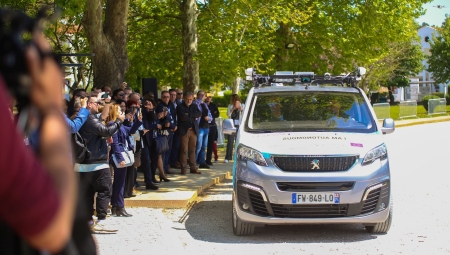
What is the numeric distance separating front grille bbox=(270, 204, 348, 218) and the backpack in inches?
91.5

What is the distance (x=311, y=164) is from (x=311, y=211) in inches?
21.2

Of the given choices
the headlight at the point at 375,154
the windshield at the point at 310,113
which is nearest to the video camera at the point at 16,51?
the headlight at the point at 375,154

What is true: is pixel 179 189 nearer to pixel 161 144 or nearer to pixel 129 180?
pixel 161 144

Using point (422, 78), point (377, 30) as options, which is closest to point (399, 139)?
point (377, 30)

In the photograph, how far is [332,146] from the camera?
9.01 meters

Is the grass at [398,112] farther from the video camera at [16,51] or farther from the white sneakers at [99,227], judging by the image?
the video camera at [16,51]

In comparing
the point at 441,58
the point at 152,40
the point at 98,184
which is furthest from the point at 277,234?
the point at 441,58

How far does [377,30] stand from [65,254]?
30.1 meters

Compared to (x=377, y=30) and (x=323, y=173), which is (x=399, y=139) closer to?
(x=377, y=30)

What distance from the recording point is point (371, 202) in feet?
29.3

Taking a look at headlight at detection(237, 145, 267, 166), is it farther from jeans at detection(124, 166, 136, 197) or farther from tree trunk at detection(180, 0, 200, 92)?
tree trunk at detection(180, 0, 200, 92)

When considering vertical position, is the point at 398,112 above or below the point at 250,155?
below

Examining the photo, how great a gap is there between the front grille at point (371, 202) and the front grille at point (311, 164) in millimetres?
414

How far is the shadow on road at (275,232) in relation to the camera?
9055 mm
